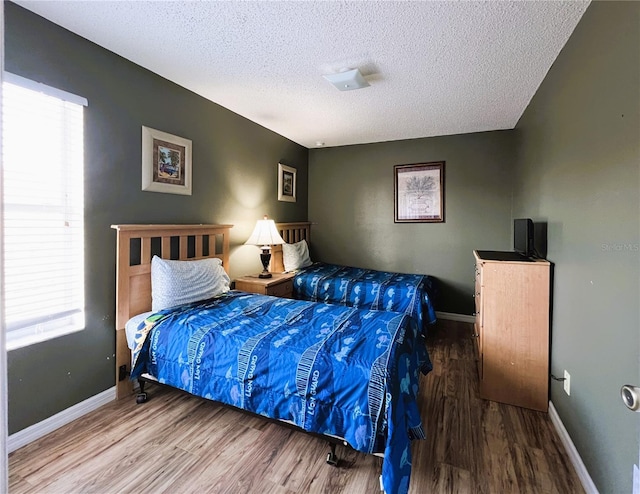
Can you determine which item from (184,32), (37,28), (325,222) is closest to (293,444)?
(184,32)

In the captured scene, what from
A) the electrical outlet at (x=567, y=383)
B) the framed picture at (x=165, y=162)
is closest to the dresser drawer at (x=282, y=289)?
the framed picture at (x=165, y=162)

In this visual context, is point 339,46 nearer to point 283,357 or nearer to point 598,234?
point 598,234

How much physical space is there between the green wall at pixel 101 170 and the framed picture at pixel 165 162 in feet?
0.18

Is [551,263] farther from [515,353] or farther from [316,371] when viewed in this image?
[316,371]

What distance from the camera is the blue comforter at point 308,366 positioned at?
56.7 inches

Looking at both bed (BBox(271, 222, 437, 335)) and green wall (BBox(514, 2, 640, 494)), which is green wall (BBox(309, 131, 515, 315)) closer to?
bed (BBox(271, 222, 437, 335))

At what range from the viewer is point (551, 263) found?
2129 mm

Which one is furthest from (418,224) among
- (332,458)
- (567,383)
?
(332,458)

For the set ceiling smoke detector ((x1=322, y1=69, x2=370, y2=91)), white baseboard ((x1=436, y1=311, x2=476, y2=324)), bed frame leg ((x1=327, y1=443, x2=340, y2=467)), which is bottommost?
bed frame leg ((x1=327, y1=443, x2=340, y2=467))

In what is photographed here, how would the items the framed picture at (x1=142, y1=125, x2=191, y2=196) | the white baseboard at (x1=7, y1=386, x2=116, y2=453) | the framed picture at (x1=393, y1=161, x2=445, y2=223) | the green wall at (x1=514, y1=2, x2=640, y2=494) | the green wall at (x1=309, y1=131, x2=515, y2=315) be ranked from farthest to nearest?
1. the framed picture at (x1=393, y1=161, x2=445, y2=223)
2. the green wall at (x1=309, y1=131, x2=515, y2=315)
3. the framed picture at (x1=142, y1=125, x2=191, y2=196)
4. the white baseboard at (x1=7, y1=386, x2=116, y2=453)
5. the green wall at (x1=514, y1=2, x2=640, y2=494)

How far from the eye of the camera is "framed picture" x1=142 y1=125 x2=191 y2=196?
2414 mm

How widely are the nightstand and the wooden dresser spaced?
1.95 m

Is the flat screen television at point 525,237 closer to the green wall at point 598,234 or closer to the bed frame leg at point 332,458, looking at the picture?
the green wall at point 598,234

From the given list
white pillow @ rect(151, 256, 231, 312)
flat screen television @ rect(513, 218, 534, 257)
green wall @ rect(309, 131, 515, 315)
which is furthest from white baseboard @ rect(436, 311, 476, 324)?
white pillow @ rect(151, 256, 231, 312)
